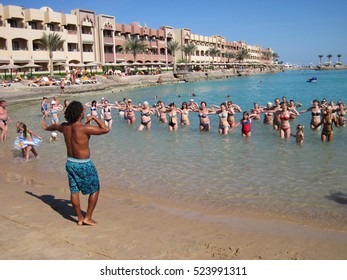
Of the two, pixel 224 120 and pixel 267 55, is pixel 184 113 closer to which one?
pixel 224 120

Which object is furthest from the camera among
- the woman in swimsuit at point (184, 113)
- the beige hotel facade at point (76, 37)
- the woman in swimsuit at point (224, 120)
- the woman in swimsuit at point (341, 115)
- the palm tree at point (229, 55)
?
the palm tree at point (229, 55)

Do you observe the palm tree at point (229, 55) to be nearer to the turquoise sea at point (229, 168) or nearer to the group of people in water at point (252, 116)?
the group of people in water at point (252, 116)

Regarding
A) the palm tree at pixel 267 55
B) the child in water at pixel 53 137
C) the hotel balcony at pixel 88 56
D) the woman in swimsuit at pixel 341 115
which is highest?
the palm tree at pixel 267 55

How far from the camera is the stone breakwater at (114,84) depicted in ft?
99.7

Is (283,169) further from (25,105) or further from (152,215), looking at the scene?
(25,105)

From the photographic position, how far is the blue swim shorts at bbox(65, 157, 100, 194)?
4668 mm

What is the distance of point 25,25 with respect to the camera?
156 ft

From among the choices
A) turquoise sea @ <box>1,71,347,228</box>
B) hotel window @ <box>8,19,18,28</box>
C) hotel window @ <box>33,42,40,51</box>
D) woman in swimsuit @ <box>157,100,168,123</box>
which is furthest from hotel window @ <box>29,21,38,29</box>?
turquoise sea @ <box>1,71,347,228</box>

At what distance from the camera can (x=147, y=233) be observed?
478 cm

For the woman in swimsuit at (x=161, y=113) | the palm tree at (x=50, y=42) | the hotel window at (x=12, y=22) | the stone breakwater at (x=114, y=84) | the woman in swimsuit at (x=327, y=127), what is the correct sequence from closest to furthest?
the woman in swimsuit at (x=327, y=127) → the woman in swimsuit at (x=161, y=113) → the stone breakwater at (x=114, y=84) → the palm tree at (x=50, y=42) → the hotel window at (x=12, y=22)

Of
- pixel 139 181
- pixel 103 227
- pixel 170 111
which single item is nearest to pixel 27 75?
pixel 170 111

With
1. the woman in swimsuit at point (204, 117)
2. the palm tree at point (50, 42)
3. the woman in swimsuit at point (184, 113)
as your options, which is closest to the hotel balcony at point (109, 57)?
the palm tree at point (50, 42)

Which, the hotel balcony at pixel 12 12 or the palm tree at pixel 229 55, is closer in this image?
the hotel balcony at pixel 12 12

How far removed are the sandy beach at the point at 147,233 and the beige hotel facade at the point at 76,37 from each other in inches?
1611
